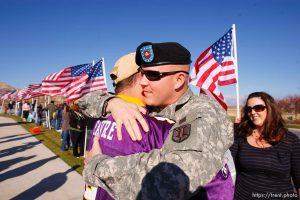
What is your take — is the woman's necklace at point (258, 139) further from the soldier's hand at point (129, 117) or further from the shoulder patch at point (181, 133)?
the shoulder patch at point (181, 133)

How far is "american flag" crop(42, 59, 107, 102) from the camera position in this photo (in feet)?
37.1

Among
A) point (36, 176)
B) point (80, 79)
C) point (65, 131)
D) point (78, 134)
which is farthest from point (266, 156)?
point (80, 79)

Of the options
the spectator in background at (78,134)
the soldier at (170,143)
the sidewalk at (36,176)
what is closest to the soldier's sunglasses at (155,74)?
the soldier at (170,143)

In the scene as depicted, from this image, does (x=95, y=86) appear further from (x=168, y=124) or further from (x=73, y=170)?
(x=168, y=124)

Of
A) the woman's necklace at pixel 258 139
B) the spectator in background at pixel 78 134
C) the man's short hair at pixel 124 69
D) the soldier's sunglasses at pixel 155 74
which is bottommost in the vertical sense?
the spectator in background at pixel 78 134

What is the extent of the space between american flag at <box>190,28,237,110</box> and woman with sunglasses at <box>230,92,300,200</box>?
9.05 ft

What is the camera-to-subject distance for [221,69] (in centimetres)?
662

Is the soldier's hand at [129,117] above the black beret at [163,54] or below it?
below

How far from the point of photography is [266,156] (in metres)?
3.09

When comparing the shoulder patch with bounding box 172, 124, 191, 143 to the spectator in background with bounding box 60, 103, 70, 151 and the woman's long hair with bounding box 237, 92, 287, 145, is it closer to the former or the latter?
the woman's long hair with bounding box 237, 92, 287, 145

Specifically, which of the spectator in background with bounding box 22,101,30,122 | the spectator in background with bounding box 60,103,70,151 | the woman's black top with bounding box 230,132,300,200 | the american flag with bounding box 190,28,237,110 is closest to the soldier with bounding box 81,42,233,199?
the woman's black top with bounding box 230,132,300,200

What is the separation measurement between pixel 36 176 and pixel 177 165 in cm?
775

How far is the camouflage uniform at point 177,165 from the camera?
1.11 metres

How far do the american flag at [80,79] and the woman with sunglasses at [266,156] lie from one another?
839 cm
